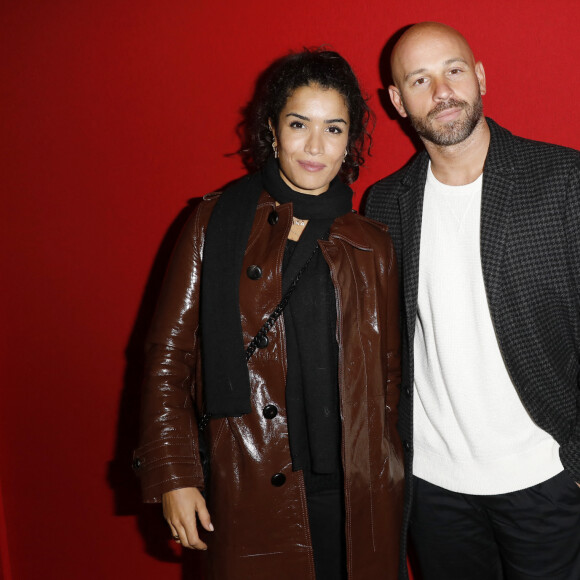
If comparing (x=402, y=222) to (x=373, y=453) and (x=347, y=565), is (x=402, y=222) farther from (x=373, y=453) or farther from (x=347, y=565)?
(x=347, y=565)

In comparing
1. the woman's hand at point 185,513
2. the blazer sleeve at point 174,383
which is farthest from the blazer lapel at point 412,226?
the woman's hand at point 185,513

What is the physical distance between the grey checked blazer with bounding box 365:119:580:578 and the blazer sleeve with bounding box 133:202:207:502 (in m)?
0.92

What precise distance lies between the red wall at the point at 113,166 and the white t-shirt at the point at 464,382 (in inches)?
18.8

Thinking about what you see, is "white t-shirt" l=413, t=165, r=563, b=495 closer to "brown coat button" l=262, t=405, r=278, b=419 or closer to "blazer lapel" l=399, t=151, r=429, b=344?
"blazer lapel" l=399, t=151, r=429, b=344

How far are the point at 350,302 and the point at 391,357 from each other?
326 mm

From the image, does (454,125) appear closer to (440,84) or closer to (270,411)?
(440,84)

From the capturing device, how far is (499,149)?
6.45ft

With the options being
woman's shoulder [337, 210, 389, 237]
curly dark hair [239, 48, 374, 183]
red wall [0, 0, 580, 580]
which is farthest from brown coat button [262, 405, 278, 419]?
red wall [0, 0, 580, 580]

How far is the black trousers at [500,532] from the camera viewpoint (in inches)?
75.8

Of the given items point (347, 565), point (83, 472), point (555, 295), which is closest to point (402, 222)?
point (555, 295)

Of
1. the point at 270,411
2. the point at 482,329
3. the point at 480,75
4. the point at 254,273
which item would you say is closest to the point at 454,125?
the point at 480,75

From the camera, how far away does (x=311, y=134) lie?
6.33 feet

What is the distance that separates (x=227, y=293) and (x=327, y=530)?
2.73 feet

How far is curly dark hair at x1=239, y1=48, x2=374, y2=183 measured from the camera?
199 cm
